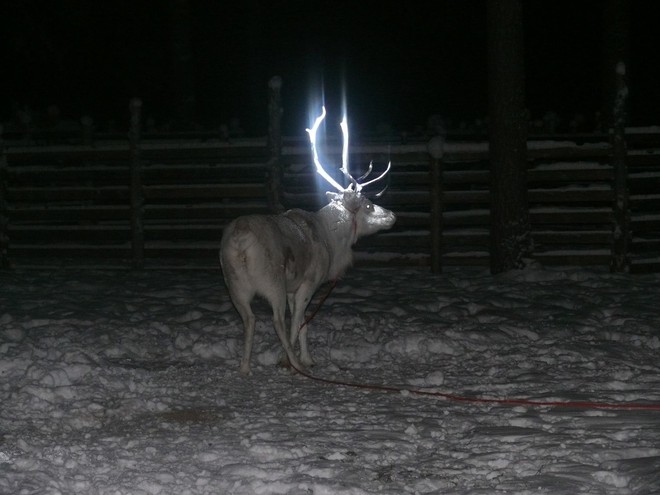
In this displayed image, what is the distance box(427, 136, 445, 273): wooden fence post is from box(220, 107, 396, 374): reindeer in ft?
9.57

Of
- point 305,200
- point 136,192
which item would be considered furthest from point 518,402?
point 136,192

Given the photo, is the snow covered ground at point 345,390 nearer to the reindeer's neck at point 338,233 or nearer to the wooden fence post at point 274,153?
the reindeer's neck at point 338,233

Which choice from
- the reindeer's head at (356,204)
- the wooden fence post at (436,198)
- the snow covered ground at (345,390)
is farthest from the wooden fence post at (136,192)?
the reindeer's head at (356,204)

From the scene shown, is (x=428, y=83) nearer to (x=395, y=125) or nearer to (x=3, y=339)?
(x=395, y=125)

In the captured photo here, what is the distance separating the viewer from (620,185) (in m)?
11.8

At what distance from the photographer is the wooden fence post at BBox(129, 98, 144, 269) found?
12469 millimetres

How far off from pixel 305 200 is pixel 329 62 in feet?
Answer: 70.1

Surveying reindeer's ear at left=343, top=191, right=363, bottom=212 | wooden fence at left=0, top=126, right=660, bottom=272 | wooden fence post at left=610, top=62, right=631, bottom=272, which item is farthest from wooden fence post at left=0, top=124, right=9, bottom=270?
wooden fence post at left=610, top=62, right=631, bottom=272

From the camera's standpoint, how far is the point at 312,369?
26.5 ft

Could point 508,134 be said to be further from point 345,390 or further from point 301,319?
point 345,390

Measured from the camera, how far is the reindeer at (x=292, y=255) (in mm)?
7602

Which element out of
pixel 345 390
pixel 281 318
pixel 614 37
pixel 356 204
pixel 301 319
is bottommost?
pixel 345 390

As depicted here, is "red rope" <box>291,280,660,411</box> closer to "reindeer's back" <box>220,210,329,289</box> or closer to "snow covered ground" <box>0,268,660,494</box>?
"snow covered ground" <box>0,268,660,494</box>

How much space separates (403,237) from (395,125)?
19069mm
